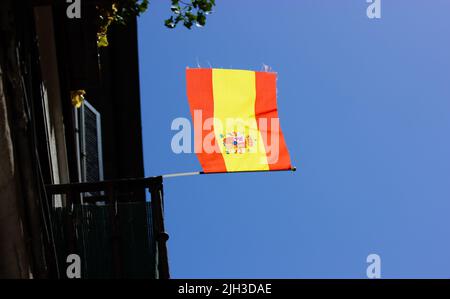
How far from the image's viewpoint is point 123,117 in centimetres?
1692

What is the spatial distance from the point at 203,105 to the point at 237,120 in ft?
2.17

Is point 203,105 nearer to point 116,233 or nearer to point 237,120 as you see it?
point 237,120

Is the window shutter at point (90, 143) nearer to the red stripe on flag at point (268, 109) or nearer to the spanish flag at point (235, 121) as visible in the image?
the spanish flag at point (235, 121)

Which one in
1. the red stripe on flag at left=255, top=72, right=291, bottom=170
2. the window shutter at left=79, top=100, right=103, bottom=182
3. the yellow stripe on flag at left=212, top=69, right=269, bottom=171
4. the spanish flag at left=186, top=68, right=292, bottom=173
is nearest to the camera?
the spanish flag at left=186, top=68, right=292, bottom=173

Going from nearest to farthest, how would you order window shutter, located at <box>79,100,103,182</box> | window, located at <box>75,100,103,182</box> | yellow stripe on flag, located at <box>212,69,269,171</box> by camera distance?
yellow stripe on flag, located at <box>212,69,269,171</box> < window, located at <box>75,100,103,182</box> < window shutter, located at <box>79,100,103,182</box>

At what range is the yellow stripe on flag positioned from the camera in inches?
436

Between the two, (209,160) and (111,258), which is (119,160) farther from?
(111,258)

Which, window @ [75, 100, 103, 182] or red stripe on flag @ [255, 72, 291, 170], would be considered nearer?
red stripe on flag @ [255, 72, 291, 170]

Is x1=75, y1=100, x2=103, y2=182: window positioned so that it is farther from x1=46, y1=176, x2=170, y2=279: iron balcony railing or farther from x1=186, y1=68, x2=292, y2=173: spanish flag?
x1=46, y1=176, x2=170, y2=279: iron balcony railing

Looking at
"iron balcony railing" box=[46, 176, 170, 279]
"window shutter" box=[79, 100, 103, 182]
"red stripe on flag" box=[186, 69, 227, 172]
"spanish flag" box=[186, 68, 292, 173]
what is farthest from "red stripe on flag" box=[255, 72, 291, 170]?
"window shutter" box=[79, 100, 103, 182]

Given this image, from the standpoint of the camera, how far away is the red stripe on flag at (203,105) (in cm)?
1082

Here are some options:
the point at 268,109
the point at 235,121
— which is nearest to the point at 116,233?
the point at 235,121

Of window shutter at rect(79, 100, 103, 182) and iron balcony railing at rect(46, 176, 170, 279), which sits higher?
window shutter at rect(79, 100, 103, 182)
